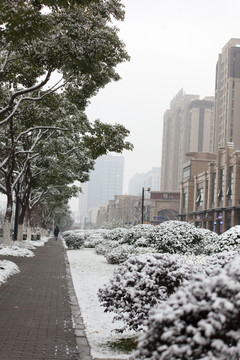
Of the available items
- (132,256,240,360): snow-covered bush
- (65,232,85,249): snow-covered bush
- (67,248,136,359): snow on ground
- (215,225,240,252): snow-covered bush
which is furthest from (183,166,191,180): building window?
(132,256,240,360): snow-covered bush

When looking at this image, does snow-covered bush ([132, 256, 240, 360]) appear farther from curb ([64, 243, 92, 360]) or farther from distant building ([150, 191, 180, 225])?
distant building ([150, 191, 180, 225])

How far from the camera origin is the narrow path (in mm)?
5703

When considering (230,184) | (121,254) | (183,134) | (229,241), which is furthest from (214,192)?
(183,134)

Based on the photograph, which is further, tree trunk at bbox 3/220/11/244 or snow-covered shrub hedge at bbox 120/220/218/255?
tree trunk at bbox 3/220/11/244

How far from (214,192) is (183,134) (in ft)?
313

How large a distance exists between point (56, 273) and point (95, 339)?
9.41m

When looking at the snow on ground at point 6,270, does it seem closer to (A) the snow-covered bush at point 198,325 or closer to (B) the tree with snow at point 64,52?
(B) the tree with snow at point 64,52

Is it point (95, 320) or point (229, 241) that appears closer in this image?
point (95, 320)

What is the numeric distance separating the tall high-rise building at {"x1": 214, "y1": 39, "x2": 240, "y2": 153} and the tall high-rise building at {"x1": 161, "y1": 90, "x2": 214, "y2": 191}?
3452cm

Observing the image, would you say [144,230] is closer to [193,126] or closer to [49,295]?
[49,295]

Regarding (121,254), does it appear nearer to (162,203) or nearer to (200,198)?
(200,198)

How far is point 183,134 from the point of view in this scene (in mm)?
159625

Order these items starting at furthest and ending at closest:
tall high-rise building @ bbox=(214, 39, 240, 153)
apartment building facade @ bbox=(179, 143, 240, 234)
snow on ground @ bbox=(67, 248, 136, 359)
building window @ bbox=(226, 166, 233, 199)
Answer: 1. tall high-rise building @ bbox=(214, 39, 240, 153)
2. building window @ bbox=(226, 166, 233, 199)
3. apartment building facade @ bbox=(179, 143, 240, 234)
4. snow on ground @ bbox=(67, 248, 136, 359)

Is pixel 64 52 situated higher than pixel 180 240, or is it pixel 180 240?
pixel 64 52
